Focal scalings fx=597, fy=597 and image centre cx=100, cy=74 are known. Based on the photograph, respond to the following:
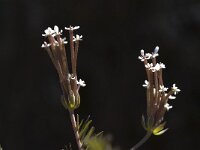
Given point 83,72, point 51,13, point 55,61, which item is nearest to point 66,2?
point 51,13

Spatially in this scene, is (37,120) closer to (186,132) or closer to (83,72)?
(83,72)

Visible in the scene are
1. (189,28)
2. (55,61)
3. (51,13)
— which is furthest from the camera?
(51,13)

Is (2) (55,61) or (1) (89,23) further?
(1) (89,23)

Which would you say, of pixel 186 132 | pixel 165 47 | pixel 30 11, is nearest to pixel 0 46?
pixel 30 11

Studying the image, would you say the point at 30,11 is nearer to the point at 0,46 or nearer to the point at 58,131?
the point at 0,46

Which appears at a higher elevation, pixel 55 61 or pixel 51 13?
pixel 51 13

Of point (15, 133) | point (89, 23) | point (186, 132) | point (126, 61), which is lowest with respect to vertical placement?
point (186, 132)

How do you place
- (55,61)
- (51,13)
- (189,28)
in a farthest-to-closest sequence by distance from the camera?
(51,13) → (189,28) → (55,61)
